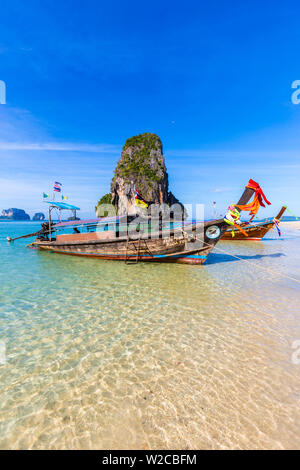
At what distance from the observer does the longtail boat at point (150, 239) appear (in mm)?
11930

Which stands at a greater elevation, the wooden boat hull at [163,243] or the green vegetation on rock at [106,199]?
the green vegetation on rock at [106,199]

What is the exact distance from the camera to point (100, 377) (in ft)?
13.0

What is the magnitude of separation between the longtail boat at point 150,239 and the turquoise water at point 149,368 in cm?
410

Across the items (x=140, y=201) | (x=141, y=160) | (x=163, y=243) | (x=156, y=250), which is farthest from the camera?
(x=141, y=160)

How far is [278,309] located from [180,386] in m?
5.29

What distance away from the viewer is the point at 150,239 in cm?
1259

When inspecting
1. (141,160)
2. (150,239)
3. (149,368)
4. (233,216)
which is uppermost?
(141,160)

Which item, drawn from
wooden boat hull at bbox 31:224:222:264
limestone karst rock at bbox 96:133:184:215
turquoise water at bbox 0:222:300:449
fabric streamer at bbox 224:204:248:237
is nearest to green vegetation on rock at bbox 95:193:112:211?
limestone karst rock at bbox 96:133:184:215

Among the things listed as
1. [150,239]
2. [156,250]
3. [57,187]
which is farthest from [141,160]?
[156,250]

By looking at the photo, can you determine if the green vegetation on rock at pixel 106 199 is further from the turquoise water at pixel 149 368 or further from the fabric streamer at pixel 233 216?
the turquoise water at pixel 149 368

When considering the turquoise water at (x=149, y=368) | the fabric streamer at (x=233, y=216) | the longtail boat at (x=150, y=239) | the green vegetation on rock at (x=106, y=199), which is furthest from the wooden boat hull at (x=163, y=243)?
the green vegetation on rock at (x=106, y=199)

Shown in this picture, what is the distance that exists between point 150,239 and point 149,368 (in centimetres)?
883

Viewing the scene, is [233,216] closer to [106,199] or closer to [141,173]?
[141,173]
